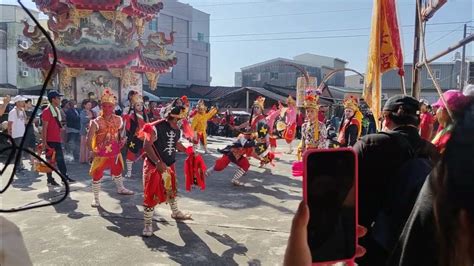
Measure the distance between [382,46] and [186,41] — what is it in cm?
4253

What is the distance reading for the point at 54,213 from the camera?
5789 millimetres

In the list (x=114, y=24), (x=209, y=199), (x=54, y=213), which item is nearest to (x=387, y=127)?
(x=209, y=199)

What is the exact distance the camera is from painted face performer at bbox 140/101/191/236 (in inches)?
192

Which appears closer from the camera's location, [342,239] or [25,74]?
[342,239]

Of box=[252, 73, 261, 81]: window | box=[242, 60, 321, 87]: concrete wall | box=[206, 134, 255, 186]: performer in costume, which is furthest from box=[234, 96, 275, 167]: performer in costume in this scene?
box=[252, 73, 261, 81]: window

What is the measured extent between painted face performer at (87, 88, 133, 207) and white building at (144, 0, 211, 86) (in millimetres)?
33829

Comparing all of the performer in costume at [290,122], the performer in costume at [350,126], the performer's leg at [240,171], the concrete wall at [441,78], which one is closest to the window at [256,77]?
the concrete wall at [441,78]

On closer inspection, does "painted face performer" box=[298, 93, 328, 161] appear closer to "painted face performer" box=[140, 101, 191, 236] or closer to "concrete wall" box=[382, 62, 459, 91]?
"painted face performer" box=[140, 101, 191, 236]

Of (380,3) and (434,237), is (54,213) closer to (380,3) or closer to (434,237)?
(380,3)

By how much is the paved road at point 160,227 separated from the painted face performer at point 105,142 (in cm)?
47

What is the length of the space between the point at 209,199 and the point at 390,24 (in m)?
4.02

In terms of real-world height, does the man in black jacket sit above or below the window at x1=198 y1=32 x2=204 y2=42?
below

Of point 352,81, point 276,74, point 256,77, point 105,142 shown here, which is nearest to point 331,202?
point 105,142

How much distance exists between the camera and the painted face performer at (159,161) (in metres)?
4.88
